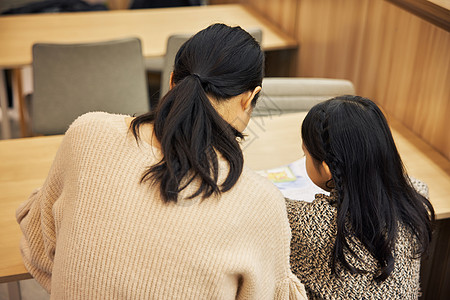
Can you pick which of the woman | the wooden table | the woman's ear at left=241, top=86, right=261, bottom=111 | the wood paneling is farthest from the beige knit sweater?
the wooden table

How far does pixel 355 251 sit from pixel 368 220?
72mm

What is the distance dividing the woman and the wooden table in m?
1.67

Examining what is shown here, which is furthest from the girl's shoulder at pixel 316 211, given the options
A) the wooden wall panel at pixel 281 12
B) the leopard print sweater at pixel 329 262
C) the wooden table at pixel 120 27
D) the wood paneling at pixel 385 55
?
the wooden wall panel at pixel 281 12

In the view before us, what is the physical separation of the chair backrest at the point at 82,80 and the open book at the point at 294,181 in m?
1.00

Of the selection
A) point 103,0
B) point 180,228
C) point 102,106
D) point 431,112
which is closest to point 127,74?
point 102,106

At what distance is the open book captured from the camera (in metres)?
1.54

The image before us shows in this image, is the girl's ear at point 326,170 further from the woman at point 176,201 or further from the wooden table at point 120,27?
the wooden table at point 120,27

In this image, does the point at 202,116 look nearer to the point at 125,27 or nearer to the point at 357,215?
the point at 357,215

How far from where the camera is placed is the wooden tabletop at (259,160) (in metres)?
1.50

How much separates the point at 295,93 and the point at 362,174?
37.9 inches

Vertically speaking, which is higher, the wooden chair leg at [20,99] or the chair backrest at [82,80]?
the chair backrest at [82,80]

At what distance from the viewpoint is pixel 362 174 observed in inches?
46.9

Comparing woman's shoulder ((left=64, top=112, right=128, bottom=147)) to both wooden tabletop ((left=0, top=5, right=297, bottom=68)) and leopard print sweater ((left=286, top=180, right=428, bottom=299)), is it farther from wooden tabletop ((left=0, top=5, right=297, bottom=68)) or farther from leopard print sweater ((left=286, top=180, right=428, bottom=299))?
wooden tabletop ((left=0, top=5, right=297, bottom=68))

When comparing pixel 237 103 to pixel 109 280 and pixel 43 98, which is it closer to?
pixel 109 280
